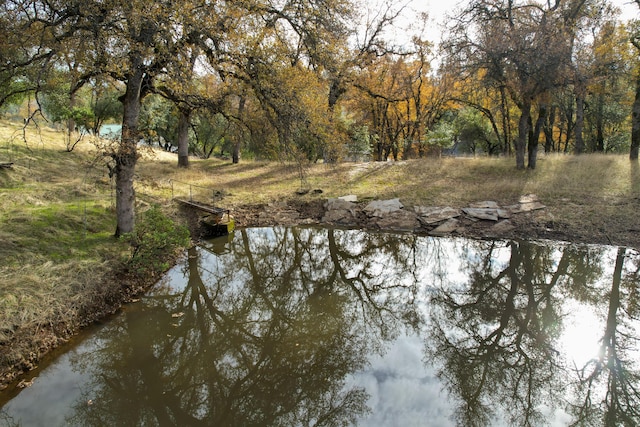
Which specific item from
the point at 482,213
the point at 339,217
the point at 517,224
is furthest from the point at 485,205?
the point at 339,217

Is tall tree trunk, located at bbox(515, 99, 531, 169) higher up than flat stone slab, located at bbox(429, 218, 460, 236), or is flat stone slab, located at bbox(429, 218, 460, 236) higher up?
tall tree trunk, located at bbox(515, 99, 531, 169)

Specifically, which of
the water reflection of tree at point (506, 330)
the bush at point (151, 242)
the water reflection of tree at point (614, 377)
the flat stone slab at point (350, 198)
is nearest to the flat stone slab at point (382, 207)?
the flat stone slab at point (350, 198)

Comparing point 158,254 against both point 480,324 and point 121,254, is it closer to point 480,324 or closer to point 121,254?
point 121,254

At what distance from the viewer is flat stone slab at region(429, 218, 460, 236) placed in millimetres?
12484

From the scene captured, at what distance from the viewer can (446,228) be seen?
41.2 feet

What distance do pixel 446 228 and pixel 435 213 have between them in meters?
0.78

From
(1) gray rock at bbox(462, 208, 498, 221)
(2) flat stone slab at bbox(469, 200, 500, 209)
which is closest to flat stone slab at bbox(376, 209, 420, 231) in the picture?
(1) gray rock at bbox(462, 208, 498, 221)

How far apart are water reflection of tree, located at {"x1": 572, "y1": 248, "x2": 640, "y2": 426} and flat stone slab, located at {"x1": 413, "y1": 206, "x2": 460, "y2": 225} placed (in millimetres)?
5615

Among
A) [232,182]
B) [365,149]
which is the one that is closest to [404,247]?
[232,182]

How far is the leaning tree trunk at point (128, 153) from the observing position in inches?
331

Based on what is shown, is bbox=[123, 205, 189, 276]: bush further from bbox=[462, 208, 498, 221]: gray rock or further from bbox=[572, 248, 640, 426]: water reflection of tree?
bbox=[462, 208, 498, 221]: gray rock

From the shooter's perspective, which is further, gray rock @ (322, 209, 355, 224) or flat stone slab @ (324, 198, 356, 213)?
flat stone slab @ (324, 198, 356, 213)

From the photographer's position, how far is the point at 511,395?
17.1 ft

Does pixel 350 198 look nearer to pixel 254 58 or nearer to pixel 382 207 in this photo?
pixel 382 207
